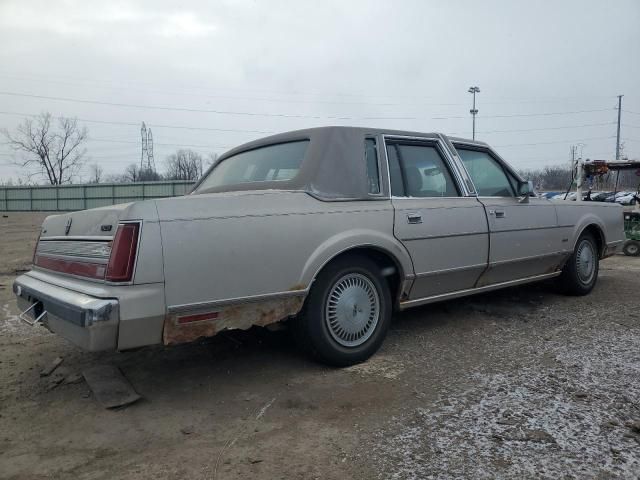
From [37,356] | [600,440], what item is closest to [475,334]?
[600,440]

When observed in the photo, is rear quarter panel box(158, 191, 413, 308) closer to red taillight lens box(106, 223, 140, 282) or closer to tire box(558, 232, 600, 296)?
red taillight lens box(106, 223, 140, 282)

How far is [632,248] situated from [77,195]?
120ft

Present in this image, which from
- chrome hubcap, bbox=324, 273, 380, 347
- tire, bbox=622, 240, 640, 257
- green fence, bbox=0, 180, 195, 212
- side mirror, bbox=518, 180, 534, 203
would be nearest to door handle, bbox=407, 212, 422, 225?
chrome hubcap, bbox=324, 273, 380, 347

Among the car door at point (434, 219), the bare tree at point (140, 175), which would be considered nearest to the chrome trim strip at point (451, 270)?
the car door at point (434, 219)

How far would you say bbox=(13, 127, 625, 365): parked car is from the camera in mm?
2701

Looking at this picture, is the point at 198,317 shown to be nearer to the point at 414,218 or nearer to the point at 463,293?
the point at 414,218

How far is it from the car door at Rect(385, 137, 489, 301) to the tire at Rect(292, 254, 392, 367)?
0.36 metres

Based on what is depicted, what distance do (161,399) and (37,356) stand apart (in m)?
1.50

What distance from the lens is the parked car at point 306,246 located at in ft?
8.86

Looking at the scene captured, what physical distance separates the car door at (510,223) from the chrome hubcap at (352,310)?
4.39 feet

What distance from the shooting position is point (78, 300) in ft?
8.89

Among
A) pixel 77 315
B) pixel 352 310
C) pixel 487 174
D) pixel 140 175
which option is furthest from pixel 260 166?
pixel 140 175

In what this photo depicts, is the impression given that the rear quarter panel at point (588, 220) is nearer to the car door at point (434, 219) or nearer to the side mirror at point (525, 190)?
the side mirror at point (525, 190)

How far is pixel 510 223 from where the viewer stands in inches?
181
